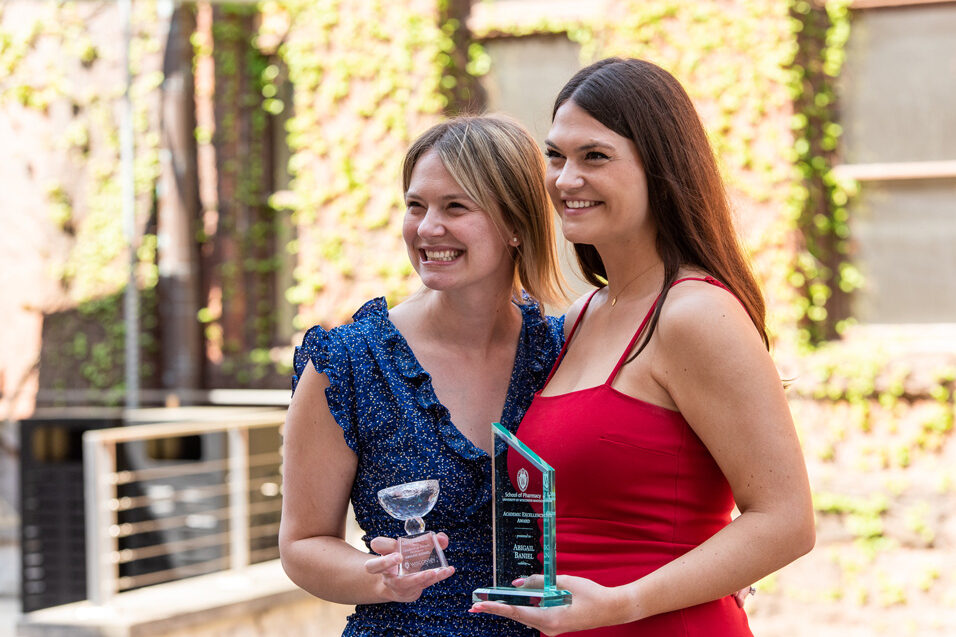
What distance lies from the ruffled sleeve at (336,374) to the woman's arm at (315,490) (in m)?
0.02

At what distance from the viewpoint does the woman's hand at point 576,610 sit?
188 cm

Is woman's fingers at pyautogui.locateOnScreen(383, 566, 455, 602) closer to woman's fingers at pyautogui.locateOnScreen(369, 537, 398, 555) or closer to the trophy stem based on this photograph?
woman's fingers at pyautogui.locateOnScreen(369, 537, 398, 555)

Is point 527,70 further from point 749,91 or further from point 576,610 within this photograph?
point 576,610

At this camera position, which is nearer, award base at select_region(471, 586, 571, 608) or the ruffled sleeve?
Answer: award base at select_region(471, 586, 571, 608)

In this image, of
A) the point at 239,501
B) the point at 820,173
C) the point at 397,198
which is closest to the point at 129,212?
the point at 397,198

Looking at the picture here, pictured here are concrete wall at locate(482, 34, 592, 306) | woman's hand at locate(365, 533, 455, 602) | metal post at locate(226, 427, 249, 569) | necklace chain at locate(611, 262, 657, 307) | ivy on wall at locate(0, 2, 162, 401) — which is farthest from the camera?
ivy on wall at locate(0, 2, 162, 401)

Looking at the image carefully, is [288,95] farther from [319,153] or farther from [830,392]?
[830,392]

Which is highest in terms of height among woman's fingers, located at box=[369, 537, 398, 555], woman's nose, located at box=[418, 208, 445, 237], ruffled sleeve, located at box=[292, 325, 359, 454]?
woman's nose, located at box=[418, 208, 445, 237]

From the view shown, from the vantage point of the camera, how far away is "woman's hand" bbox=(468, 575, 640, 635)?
1.88 metres

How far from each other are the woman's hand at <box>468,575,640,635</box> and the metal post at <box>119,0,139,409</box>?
7.23 metres

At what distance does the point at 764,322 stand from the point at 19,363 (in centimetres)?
802

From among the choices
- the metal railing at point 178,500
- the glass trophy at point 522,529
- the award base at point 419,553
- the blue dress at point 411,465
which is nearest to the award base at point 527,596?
the glass trophy at point 522,529

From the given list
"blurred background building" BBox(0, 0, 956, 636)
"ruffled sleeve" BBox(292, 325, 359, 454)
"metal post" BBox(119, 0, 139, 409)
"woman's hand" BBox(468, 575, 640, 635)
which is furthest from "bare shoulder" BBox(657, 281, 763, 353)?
"metal post" BBox(119, 0, 139, 409)

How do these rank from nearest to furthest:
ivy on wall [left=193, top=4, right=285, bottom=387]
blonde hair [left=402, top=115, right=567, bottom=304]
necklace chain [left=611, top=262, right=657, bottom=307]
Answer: necklace chain [left=611, top=262, right=657, bottom=307], blonde hair [left=402, top=115, right=567, bottom=304], ivy on wall [left=193, top=4, right=285, bottom=387]
